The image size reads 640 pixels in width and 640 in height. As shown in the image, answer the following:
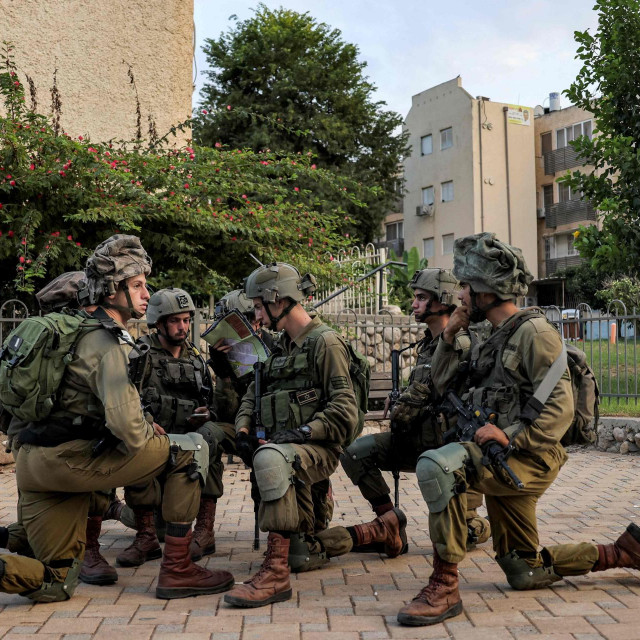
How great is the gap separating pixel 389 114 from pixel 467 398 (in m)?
26.8

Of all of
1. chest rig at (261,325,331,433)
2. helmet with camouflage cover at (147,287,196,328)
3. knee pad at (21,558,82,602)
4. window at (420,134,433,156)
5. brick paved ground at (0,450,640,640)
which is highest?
window at (420,134,433,156)

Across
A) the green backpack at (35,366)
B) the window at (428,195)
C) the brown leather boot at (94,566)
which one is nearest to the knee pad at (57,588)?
the brown leather boot at (94,566)

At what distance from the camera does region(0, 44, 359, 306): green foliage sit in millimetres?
9203

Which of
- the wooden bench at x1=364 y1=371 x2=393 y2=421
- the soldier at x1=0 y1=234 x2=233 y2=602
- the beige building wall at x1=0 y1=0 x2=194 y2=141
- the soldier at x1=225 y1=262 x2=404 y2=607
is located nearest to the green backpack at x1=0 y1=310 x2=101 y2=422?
the soldier at x1=0 y1=234 x2=233 y2=602

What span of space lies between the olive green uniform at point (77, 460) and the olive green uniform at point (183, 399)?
3.84ft

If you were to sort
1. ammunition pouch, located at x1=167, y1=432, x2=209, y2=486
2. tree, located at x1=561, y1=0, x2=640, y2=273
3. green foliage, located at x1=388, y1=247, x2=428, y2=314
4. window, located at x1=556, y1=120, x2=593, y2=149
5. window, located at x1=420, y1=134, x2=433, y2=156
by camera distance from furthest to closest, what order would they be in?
window, located at x1=420, y1=134, x2=433, y2=156
window, located at x1=556, y1=120, x2=593, y2=149
green foliage, located at x1=388, y1=247, x2=428, y2=314
tree, located at x1=561, y1=0, x2=640, y2=273
ammunition pouch, located at x1=167, y1=432, x2=209, y2=486

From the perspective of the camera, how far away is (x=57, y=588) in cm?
449

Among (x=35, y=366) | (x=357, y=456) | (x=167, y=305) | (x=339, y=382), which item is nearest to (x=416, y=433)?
(x=357, y=456)

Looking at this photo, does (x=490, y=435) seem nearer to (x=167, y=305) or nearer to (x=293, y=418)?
(x=293, y=418)

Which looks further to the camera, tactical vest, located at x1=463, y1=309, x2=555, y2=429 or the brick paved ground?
tactical vest, located at x1=463, y1=309, x2=555, y2=429

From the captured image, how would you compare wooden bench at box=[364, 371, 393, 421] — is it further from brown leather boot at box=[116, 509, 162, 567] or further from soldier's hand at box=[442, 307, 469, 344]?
soldier's hand at box=[442, 307, 469, 344]

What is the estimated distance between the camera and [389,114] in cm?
3012

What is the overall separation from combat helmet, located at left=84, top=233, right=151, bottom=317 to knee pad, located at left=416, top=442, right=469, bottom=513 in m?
1.88

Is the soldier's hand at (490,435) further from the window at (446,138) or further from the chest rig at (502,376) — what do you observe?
the window at (446,138)
